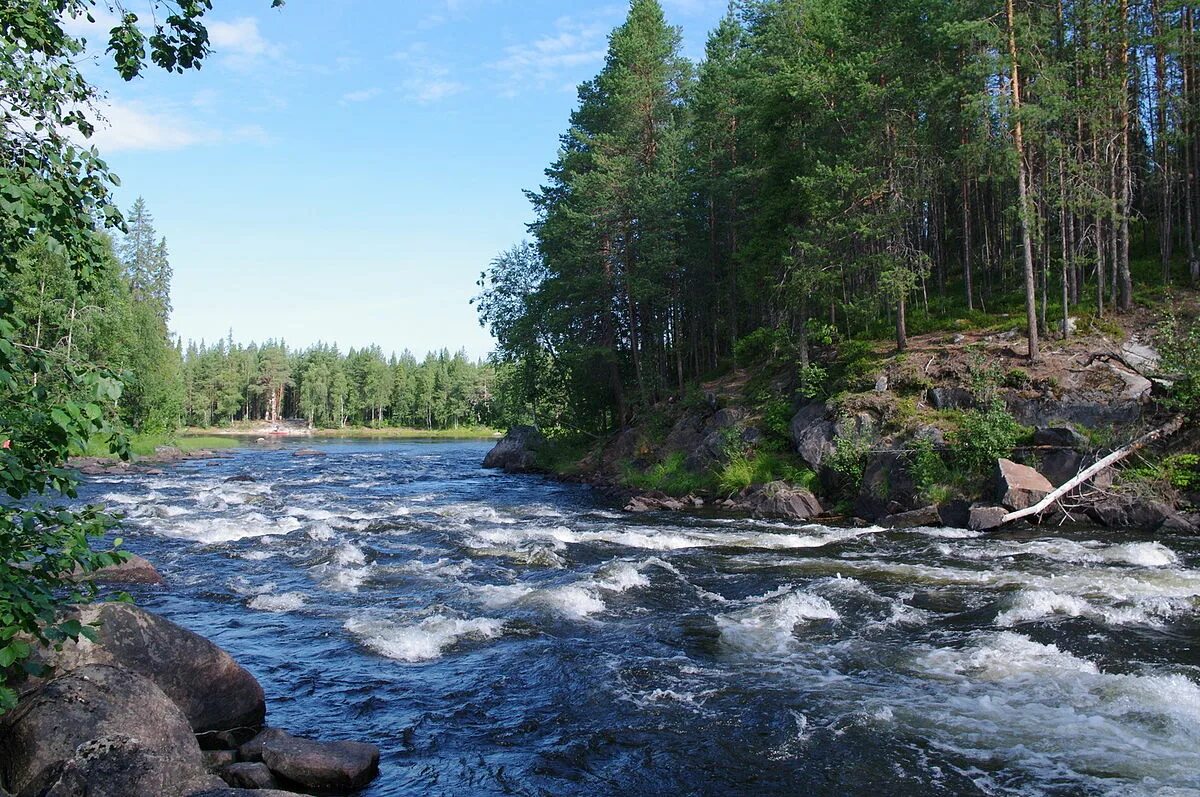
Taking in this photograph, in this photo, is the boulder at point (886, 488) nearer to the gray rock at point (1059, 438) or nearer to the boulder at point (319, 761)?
the gray rock at point (1059, 438)

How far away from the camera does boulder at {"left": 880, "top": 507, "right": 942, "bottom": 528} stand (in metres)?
21.9

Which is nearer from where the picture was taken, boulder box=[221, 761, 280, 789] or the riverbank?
boulder box=[221, 761, 280, 789]

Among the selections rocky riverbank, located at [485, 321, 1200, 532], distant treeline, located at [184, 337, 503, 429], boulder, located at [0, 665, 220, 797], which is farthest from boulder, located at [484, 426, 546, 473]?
distant treeline, located at [184, 337, 503, 429]

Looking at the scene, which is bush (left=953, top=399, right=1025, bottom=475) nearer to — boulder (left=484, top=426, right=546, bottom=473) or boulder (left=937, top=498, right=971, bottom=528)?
boulder (left=937, top=498, right=971, bottom=528)

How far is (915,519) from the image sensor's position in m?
22.1

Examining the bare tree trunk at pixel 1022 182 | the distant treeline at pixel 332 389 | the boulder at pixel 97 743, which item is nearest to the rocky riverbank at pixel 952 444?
the bare tree trunk at pixel 1022 182

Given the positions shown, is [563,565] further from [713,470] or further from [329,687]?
[713,470]

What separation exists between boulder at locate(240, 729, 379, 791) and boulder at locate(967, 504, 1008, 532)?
1721 cm

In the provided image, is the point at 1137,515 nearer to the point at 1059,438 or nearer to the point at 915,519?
the point at 1059,438

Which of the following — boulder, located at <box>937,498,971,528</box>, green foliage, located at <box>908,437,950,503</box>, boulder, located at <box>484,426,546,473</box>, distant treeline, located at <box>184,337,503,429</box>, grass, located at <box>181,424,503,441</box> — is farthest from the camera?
distant treeline, located at <box>184,337,503,429</box>

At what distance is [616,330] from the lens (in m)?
46.6

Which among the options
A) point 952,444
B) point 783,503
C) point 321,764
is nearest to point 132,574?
point 321,764

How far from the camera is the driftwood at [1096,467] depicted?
20.3m

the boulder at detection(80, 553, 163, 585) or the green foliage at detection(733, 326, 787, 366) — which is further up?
the green foliage at detection(733, 326, 787, 366)
